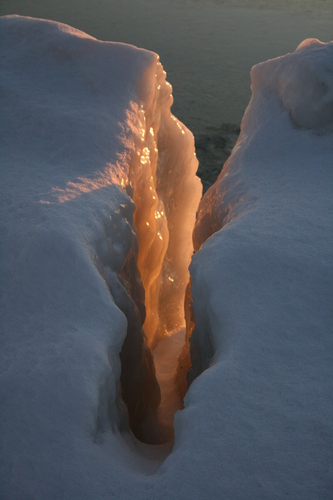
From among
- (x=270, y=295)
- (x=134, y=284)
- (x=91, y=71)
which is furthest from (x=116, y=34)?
(x=270, y=295)

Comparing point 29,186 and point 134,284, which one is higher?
point 29,186

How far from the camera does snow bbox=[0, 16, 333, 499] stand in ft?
4.20

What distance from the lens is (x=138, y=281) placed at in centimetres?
246

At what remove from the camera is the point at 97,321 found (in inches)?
61.8

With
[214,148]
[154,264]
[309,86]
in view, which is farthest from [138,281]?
[214,148]

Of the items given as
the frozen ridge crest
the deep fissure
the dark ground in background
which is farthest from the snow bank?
the dark ground in background

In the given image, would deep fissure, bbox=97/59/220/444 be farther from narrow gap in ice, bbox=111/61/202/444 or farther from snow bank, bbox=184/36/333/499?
snow bank, bbox=184/36/333/499

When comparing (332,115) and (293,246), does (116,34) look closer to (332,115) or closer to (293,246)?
(332,115)

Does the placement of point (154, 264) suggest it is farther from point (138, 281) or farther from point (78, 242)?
point (78, 242)

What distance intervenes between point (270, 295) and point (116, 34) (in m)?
10.4

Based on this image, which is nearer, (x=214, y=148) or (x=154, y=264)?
(x=154, y=264)

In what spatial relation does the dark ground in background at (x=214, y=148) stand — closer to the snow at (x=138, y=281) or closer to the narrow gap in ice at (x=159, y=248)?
the narrow gap in ice at (x=159, y=248)

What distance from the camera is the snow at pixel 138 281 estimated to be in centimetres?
128

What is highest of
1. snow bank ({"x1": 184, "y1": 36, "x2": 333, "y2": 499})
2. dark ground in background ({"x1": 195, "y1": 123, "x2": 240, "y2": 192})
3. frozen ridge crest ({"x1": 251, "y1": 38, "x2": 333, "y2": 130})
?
frozen ridge crest ({"x1": 251, "y1": 38, "x2": 333, "y2": 130})
